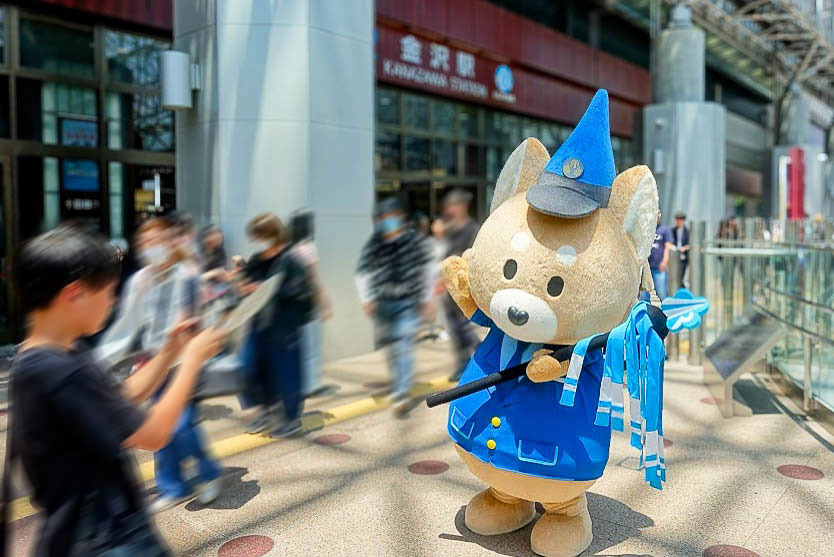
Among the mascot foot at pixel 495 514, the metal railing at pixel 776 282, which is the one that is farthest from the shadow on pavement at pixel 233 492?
the metal railing at pixel 776 282

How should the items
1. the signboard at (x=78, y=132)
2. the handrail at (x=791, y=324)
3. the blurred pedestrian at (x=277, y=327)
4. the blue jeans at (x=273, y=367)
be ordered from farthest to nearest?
the signboard at (x=78, y=132)
the handrail at (x=791, y=324)
the blue jeans at (x=273, y=367)
the blurred pedestrian at (x=277, y=327)

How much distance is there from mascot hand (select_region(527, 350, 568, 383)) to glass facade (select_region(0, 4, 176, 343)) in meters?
7.41

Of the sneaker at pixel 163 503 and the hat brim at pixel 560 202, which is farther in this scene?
the sneaker at pixel 163 503

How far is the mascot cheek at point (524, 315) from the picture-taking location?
304 cm

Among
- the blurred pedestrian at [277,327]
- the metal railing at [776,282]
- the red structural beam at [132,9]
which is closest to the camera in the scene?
the blurred pedestrian at [277,327]

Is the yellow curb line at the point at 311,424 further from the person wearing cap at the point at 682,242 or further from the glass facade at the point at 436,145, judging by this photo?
the glass facade at the point at 436,145

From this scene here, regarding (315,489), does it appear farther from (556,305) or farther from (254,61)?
(254,61)

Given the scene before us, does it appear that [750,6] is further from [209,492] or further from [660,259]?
[209,492]

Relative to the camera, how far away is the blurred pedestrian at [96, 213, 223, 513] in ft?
12.6

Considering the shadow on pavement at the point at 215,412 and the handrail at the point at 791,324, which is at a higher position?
the handrail at the point at 791,324

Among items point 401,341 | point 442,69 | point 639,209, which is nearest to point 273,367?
point 401,341

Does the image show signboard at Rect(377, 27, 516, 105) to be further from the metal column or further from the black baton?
the black baton

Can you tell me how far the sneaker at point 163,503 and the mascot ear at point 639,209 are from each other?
2.81m

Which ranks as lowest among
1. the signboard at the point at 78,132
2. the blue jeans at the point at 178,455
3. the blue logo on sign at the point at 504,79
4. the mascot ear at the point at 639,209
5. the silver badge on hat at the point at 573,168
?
the blue jeans at the point at 178,455
